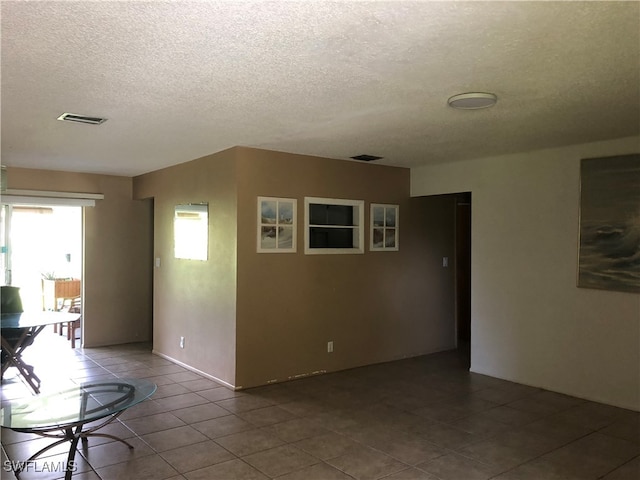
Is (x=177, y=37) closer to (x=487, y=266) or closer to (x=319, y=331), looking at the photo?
(x=319, y=331)

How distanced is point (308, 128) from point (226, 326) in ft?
6.77

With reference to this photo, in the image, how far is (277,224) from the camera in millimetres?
4801

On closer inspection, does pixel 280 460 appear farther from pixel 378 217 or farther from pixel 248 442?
pixel 378 217

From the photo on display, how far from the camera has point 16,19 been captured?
1922 mm

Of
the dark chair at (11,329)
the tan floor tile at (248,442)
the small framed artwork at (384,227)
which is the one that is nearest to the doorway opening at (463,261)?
the small framed artwork at (384,227)

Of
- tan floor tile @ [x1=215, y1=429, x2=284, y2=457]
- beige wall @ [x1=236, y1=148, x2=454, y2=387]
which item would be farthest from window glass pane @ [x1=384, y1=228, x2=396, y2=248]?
tan floor tile @ [x1=215, y1=429, x2=284, y2=457]

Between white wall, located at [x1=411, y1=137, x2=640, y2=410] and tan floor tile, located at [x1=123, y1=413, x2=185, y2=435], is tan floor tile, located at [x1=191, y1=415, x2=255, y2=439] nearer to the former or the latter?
tan floor tile, located at [x1=123, y1=413, x2=185, y2=435]

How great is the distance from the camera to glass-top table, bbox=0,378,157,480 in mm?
2756

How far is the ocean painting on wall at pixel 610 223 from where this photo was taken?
4.02 metres

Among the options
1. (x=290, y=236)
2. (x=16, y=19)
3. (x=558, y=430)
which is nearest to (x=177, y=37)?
(x=16, y=19)

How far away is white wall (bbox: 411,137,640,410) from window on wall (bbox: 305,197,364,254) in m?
1.12

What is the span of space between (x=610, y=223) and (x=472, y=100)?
2.08 meters

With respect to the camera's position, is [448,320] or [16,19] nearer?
[16,19]

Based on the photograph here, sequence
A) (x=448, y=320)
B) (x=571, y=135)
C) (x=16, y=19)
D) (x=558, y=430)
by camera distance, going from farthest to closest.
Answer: (x=448, y=320)
(x=571, y=135)
(x=558, y=430)
(x=16, y=19)
